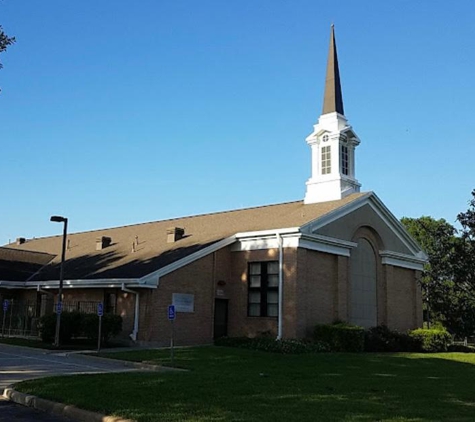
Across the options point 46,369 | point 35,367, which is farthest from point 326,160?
point 46,369

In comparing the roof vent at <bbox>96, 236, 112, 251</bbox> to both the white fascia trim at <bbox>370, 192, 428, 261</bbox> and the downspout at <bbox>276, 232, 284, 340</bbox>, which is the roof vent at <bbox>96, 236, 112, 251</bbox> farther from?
the white fascia trim at <bbox>370, 192, 428, 261</bbox>

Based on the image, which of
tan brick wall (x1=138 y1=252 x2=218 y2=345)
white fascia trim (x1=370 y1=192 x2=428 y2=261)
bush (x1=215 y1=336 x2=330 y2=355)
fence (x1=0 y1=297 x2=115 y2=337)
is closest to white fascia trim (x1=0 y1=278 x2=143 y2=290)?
fence (x1=0 y1=297 x2=115 y2=337)

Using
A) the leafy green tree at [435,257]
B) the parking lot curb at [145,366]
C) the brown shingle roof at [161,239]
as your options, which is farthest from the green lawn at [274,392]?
the leafy green tree at [435,257]

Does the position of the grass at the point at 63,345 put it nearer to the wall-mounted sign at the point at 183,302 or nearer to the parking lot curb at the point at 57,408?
the wall-mounted sign at the point at 183,302

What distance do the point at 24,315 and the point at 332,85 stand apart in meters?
19.8

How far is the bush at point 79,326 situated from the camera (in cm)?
2481

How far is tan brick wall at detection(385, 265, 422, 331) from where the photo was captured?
3183 centimetres

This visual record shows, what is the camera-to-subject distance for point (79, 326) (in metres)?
25.6

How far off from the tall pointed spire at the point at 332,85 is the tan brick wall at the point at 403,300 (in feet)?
28.4

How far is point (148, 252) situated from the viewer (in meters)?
29.7

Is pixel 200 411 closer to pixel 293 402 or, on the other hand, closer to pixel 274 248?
pixel 293 402

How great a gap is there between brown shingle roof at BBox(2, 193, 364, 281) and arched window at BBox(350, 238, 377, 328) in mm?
2758

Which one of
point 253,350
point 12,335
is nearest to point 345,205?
point 253,350

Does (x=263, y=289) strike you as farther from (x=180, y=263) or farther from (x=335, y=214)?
(x=335, y=214)
